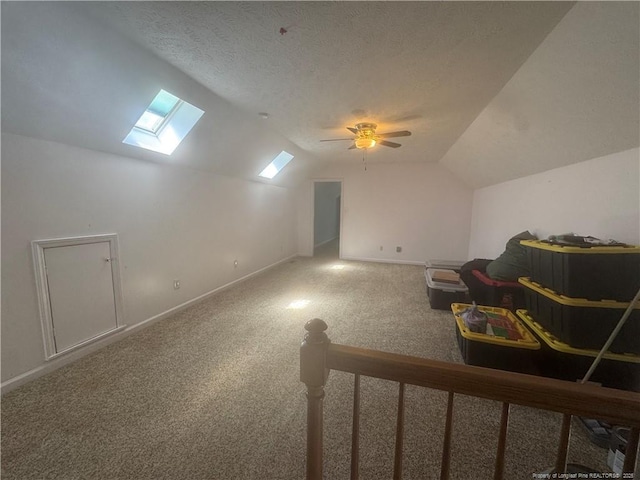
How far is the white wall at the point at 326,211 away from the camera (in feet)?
25.4

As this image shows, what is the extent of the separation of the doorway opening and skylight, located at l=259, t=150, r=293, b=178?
2061 mm

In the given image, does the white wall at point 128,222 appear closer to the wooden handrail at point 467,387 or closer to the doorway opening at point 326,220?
the wooden handrail at point 467,387

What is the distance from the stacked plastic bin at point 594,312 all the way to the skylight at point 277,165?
13.7 ft

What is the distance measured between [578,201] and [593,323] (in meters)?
1.29

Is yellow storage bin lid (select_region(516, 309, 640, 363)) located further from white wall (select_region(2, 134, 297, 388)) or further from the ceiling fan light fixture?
white wall (select_region(2, 134, 297, 388))

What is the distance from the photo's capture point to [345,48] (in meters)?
1.71

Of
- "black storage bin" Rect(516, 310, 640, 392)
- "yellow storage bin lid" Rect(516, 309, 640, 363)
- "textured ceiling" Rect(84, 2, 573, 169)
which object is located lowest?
"black storage bin" Rect(516, 310, 640, 392)

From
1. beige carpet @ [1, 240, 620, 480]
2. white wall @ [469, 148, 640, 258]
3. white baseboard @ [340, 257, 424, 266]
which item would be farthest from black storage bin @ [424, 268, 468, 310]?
white baseboard @ [340, 257, 424, 266]

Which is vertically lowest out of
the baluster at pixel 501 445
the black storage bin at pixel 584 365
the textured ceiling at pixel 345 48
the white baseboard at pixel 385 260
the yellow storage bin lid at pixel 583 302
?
the white baseboard at pixel 385 260

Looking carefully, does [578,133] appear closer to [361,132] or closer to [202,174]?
[361,132]

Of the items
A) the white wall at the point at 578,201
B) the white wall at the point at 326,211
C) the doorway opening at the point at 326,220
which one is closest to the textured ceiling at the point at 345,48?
the white wall at the point at 578,201

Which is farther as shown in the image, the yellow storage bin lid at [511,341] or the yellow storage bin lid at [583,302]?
Result: the yellow storage bin lid at [511,341]

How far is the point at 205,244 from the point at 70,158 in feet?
5.68

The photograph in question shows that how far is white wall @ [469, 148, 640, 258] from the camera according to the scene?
180cm
